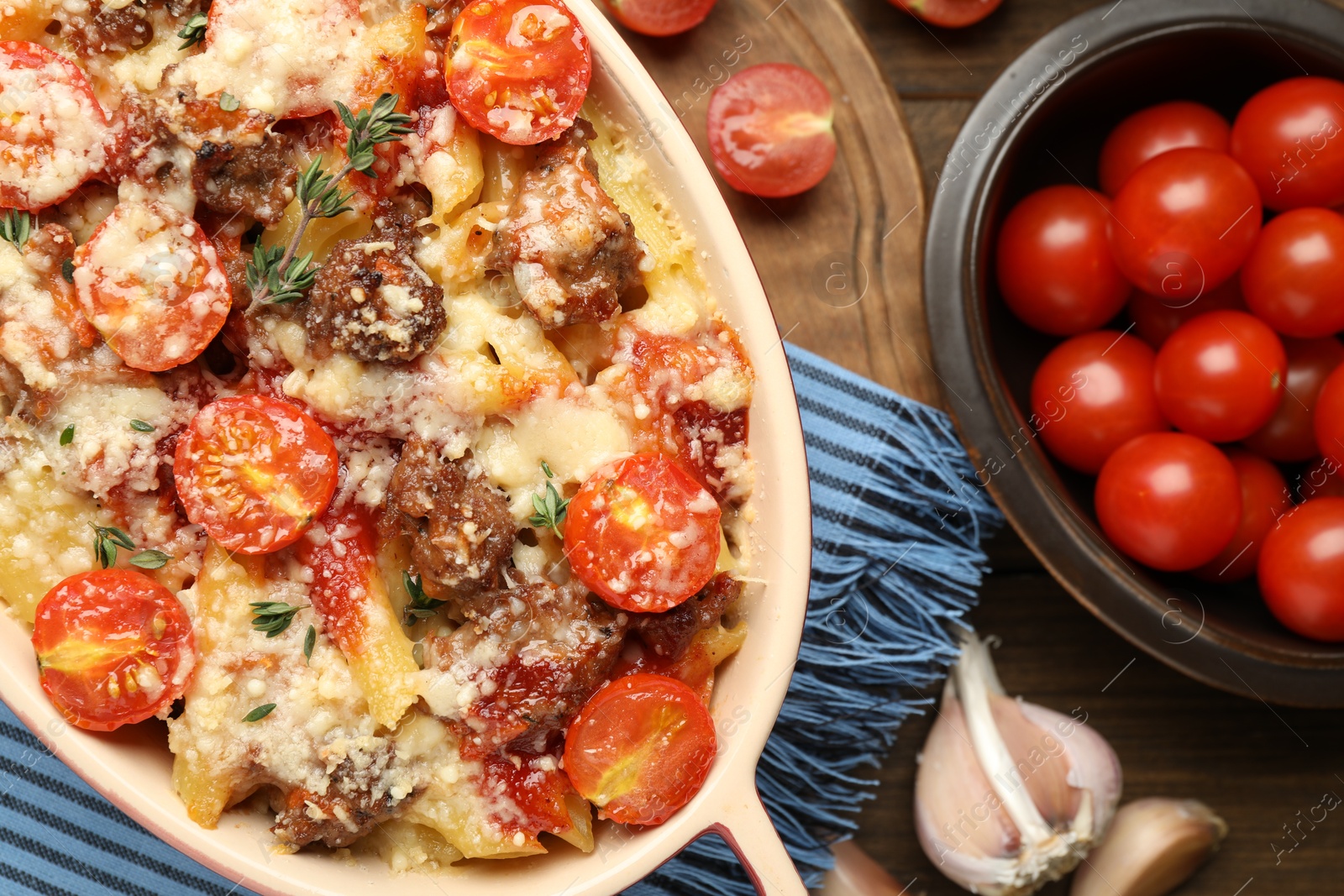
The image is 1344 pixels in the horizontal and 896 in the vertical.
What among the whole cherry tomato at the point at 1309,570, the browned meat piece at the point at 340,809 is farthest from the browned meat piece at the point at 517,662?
the whole cherry tomato at the point at 1309,570

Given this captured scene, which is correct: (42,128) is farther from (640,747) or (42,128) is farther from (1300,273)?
(1300,273)

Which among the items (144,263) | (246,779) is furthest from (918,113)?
(246,779)

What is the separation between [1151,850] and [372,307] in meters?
2.49

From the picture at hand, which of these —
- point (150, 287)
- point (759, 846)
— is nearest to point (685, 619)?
point (759, 846)

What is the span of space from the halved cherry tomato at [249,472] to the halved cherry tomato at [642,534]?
1.61 ft

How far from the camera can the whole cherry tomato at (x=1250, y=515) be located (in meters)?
2.77

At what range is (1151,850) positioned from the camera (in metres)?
2.86

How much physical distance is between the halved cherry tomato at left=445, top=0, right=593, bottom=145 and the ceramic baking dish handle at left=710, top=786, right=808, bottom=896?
4.46 feet

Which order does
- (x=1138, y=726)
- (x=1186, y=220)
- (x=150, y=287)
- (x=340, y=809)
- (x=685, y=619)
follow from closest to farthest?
(x=150, y=287), (x=340, y=809), (x=685, y=619), (x=1186, y=220), (x=1138, y=726)

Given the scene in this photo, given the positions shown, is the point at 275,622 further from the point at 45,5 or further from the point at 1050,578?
the point at 1050,578

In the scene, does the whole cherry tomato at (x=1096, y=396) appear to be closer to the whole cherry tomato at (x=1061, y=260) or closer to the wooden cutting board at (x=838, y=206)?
the whole cherry tomato at (x=1061, y=260)

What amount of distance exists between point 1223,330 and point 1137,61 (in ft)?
2.32

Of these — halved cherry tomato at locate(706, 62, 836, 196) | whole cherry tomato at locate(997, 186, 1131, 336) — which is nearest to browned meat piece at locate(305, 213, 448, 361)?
halved cherry tomato at locate(706, 62, 836, 196)

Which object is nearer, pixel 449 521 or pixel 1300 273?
pixel 449 521
